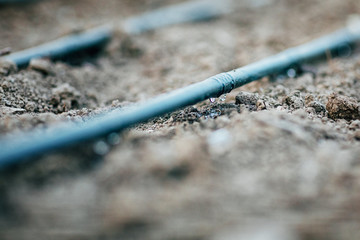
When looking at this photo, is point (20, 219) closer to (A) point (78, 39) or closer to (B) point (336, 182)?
(B) point (336, 182)

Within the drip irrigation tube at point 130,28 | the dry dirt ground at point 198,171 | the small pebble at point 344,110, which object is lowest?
the dry dirt ground at point 198,171

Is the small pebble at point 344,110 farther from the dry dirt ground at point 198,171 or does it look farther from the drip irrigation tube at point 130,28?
the drip irrigation tube at point 130,28

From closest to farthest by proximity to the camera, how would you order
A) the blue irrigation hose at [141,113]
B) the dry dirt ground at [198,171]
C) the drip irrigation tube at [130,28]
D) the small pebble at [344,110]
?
the dry dirt ground at [198,171], the blue irrigation hose at [141,113], the small pebble at [344,110], the drip irrigation tube at [130,28]

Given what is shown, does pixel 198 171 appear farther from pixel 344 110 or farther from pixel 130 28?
pixel 130 28

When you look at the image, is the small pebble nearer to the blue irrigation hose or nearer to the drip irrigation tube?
the blue irrigation hose

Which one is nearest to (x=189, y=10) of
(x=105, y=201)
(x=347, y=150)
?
(x=347, y=150)

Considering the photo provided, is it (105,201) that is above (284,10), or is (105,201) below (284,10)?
below

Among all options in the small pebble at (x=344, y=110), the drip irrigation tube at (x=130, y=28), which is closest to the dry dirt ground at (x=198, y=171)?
the small pebble at (x=344, y=110)
